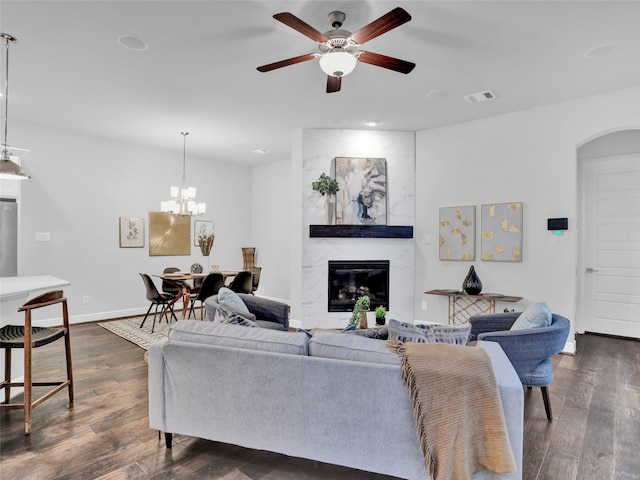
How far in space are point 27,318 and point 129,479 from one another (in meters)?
1.29

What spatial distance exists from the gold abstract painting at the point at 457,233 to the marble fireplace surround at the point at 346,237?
0.46 metres

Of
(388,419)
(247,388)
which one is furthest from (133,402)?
(388,419)

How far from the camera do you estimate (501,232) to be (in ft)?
15.9

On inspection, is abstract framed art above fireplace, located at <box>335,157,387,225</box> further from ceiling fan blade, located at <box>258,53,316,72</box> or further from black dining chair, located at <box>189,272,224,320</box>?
ceiling fan blade, located at <box>258,53,316,72</box>

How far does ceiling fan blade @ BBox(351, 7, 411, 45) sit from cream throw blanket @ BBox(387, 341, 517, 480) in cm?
197

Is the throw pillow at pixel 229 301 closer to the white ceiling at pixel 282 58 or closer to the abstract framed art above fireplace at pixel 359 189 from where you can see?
the white ceiling at pixel 282 58

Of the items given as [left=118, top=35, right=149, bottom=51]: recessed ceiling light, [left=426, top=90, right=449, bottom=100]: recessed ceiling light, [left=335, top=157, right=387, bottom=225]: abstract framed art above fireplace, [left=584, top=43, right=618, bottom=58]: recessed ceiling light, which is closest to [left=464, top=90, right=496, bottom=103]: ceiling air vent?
[left=426, top=90, right=449, bottom=100]: recessed ceiling light

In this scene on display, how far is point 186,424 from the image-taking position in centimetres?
222

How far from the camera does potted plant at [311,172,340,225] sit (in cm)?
530

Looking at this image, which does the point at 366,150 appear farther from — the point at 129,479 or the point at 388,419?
the point at 129,479

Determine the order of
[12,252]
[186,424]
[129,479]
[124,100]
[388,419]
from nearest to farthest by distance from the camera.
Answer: [388,419]
[129,479]
[186,424]
[124,100]
[12,252]

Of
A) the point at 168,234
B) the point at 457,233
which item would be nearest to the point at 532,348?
the point at 457,233

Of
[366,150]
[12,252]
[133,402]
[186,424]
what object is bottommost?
[133,402]

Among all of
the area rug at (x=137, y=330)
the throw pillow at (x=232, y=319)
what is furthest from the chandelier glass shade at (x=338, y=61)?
the area rug at (x=137, y=330)
